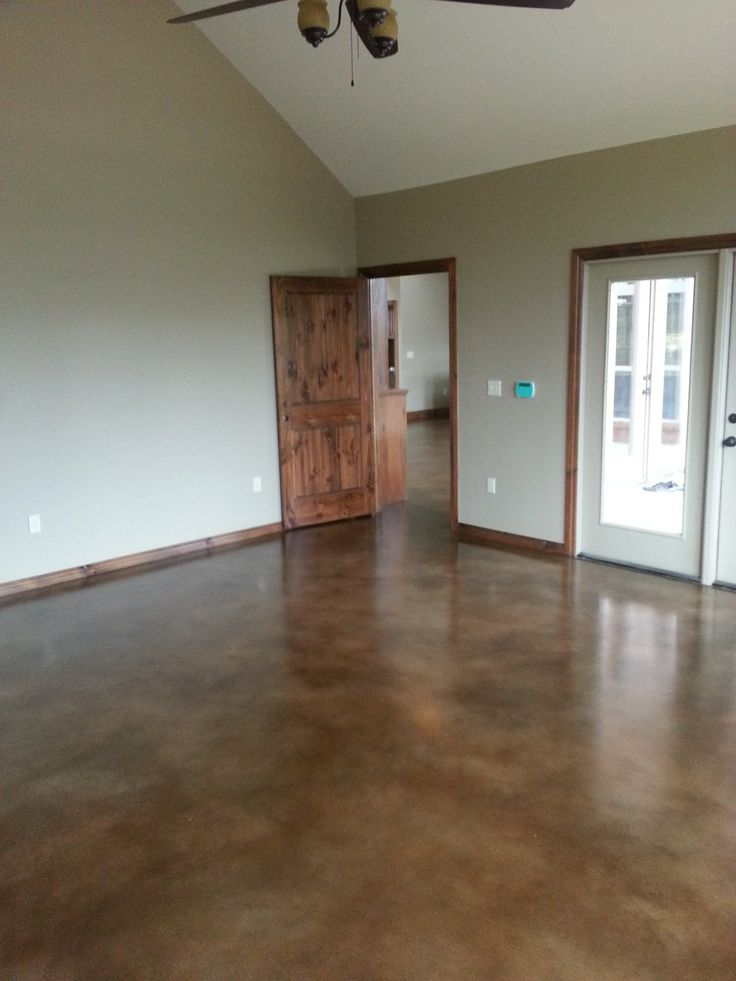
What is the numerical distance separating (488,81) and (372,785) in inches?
167

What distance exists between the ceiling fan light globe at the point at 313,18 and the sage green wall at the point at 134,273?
273 centimetres

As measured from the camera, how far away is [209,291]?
5988 mm

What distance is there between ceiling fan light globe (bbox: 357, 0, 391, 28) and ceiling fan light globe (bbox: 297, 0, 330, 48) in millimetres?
166

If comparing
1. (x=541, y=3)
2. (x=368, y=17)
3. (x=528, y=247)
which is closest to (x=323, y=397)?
(x=528, y=247)

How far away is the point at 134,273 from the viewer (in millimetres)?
5527

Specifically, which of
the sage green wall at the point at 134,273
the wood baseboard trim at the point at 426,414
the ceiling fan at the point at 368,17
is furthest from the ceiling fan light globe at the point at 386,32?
the wood baseboard trim at the point at 426,414

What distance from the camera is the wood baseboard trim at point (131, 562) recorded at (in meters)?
5.24

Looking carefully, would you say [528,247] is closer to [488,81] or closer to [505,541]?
[488,81]

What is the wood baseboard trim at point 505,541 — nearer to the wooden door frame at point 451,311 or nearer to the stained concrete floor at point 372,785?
the wooden door frame at point 451,311

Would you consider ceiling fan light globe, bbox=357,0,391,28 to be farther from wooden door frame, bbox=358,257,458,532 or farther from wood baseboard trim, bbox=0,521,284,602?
wood baseboard trim, bbox=0,521,284,602

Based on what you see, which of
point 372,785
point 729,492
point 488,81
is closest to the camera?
point 372,785

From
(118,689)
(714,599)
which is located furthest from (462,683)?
(714,599)

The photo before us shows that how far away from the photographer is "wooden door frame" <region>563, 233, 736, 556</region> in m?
4.73

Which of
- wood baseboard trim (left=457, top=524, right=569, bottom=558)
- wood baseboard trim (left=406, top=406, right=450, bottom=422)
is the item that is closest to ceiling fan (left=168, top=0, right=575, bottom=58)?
wood baseboard trim (left=457, top=524, right=569, bottom=558)
